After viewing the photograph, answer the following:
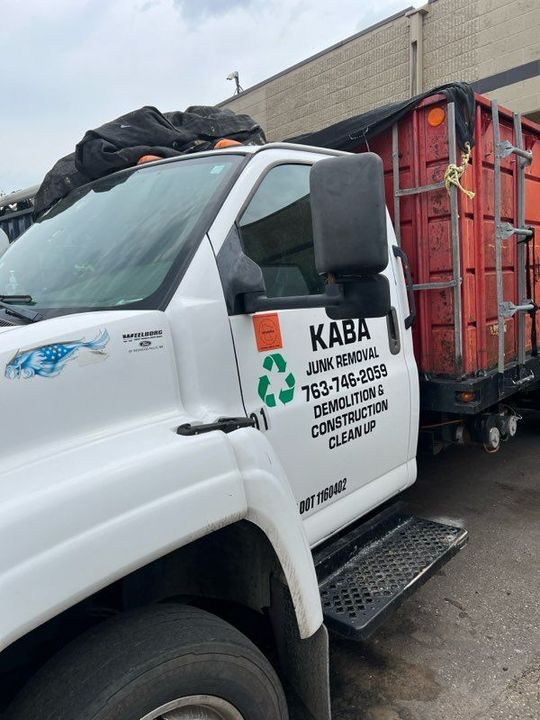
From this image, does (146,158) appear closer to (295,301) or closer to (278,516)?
(295,301)

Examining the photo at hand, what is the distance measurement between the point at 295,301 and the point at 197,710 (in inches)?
48.8

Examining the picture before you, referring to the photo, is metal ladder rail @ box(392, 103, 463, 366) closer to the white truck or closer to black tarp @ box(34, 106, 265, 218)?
the white truck

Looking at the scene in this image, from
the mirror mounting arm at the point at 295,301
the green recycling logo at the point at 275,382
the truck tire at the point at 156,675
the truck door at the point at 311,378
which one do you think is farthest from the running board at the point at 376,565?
the mirror mounting arm at the point at 295,301

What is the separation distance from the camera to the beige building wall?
10008 millimetres

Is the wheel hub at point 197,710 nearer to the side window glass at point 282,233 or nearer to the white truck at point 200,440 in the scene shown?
the white truck at point 200,440

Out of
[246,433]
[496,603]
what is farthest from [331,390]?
[496,603]

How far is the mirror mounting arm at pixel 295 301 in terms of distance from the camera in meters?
1.94

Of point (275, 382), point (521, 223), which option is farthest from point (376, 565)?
point (521, 223)

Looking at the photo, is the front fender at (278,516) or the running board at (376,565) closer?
the front fender at (278,516)

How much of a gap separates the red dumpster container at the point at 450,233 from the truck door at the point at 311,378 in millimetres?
534

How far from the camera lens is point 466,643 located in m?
2.90

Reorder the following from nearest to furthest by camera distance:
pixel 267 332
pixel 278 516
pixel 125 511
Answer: pixel 125 511
pixel 278 516
pixel 267 332

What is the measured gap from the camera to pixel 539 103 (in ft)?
32.6

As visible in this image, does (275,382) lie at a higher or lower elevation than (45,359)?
lower
